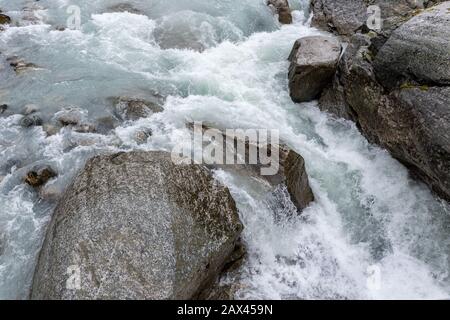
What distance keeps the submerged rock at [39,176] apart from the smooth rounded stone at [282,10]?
995cm

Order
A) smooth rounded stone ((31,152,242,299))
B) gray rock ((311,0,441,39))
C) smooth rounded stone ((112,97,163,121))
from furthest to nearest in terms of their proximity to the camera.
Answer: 1. gray rock ((311,0,441,39))
2. smooth rounded stone ((112,97,163,121))
3. smooth rounded stone ((31,152,242,299))

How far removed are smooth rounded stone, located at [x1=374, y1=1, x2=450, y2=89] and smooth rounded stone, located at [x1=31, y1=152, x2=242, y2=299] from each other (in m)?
4.27

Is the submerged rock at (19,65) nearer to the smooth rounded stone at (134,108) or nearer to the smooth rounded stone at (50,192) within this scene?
the smooth rounded stone at (134,108)

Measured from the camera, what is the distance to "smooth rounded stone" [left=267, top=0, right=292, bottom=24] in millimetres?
14422

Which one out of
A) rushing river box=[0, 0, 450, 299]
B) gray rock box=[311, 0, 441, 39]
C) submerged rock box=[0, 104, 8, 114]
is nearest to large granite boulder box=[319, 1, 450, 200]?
rushing river box=[0, 0, 450, 299]

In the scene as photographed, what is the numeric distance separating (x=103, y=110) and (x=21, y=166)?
2202 mm

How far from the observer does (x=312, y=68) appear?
387 inches

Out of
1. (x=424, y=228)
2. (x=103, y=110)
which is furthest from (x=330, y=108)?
(x=103, y=110)

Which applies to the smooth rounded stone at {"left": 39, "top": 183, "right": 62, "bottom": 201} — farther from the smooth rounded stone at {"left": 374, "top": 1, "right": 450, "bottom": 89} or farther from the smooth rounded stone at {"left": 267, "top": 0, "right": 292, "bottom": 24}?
the smooth rounded stone at {"left": 267, "top": 0, "right": 292, "bottom": 24}

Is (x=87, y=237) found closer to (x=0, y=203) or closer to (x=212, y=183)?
(x=212, y=183)

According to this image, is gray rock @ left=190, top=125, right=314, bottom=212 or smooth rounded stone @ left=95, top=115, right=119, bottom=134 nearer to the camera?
gray rock @ left=190, top=125, right=314, bottom=212

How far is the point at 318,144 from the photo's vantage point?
30.0 ft

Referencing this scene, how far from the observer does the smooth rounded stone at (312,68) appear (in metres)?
9.82

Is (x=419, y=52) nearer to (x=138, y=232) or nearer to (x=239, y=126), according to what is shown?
(x=239, y=126)
